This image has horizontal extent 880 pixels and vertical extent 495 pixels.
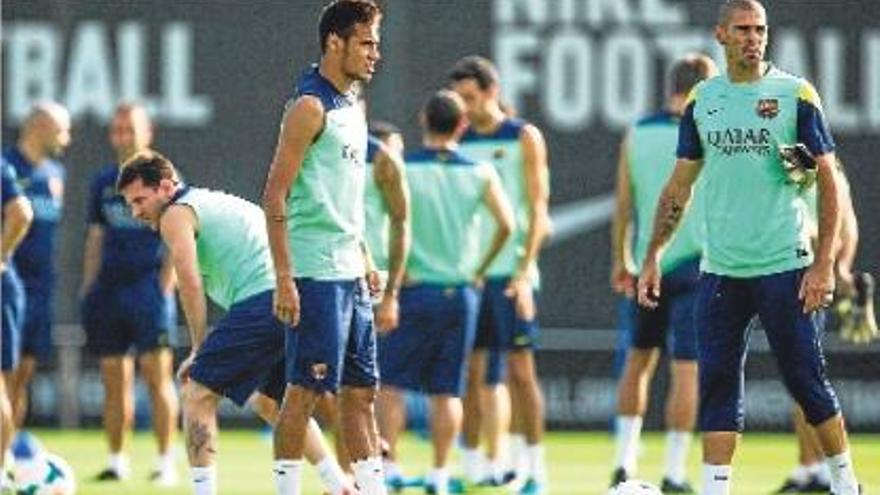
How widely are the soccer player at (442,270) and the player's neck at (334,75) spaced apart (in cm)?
373

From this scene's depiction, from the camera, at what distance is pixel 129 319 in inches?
696

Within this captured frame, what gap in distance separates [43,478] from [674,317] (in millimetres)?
3597

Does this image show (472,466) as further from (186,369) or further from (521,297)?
(186,369)

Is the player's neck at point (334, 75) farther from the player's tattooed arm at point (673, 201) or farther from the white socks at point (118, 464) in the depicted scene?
the white socks at point (118, 464)

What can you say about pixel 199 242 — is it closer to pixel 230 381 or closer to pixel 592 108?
pixel 230 381

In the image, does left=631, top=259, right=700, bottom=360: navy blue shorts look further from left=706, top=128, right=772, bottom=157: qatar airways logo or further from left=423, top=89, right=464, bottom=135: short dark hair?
left=706, top=128, right=772, bottom=157: qatar airways logo

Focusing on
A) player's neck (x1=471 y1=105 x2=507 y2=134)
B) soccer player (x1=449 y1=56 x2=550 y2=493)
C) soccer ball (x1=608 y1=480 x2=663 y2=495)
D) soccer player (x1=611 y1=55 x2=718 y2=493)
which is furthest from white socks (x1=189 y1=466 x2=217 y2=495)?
player's neck (x1=471 y1=105 x2=507 y2=134)

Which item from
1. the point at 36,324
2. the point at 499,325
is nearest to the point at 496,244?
the point at 499,325

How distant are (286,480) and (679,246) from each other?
4.36 metres

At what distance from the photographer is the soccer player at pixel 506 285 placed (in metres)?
16.6

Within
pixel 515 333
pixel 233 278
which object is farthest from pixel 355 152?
pixel 515 333

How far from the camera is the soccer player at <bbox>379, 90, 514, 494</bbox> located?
1579cm

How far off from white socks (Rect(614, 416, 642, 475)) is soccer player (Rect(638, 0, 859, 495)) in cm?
333

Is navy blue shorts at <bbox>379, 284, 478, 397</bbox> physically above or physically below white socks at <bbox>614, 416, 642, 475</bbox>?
above
